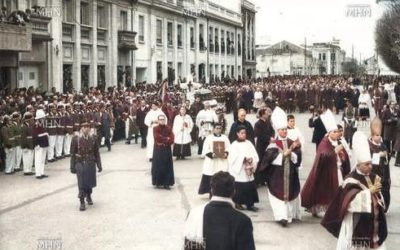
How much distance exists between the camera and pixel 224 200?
514 cm

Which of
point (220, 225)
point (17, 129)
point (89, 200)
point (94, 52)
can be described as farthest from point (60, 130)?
point (220, 225)

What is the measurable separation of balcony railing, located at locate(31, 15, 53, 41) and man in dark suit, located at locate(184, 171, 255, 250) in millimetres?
20394

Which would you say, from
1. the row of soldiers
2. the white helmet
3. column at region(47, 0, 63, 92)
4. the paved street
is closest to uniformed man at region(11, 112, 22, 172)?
the row of soldiers

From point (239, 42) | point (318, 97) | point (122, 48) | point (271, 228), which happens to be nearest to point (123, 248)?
point (271, 228)

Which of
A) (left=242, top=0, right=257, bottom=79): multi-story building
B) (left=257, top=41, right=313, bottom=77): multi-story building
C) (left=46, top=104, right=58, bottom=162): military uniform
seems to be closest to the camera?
(left=46, top=104, right=58, bottom=162): military uniform

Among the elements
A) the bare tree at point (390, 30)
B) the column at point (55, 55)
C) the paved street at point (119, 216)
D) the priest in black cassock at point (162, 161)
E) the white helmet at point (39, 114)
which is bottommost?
the paved street at point (119, 216)

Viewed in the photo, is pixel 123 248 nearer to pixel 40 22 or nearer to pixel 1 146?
pixel 1 146

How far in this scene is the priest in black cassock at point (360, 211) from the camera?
285 inches

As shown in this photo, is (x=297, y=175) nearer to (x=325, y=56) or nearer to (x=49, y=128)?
(x=49, y=128)

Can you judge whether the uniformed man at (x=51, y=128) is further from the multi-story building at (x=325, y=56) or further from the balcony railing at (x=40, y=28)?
the multi-story building at (x=325, y=56)

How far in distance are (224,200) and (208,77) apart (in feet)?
159

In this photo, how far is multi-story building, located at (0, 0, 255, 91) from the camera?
2559cm

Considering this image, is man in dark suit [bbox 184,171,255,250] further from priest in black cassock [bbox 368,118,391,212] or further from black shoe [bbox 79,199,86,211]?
black shoe [bbox 79,199,86,211]

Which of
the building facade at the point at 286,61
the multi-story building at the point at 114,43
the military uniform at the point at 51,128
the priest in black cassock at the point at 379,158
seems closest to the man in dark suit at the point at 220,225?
the priest in black cassock at the point at 379,158
